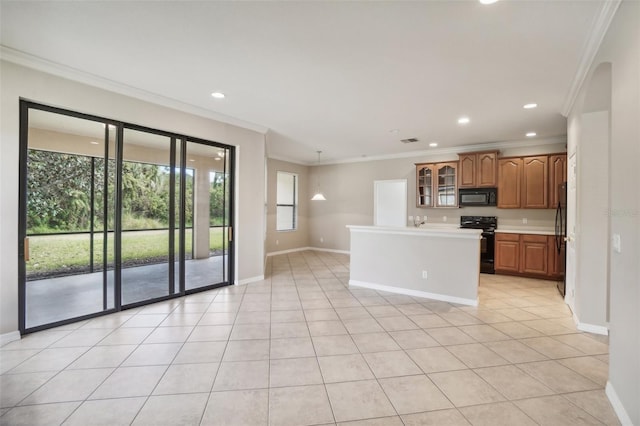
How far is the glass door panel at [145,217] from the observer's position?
3.74 meters

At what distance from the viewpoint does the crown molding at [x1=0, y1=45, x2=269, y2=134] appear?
2.76 metres

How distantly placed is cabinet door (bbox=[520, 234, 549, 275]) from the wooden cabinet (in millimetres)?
1527

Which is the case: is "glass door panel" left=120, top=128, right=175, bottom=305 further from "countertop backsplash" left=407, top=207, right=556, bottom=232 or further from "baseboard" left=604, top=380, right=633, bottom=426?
"countertop backsplash" left=407, top=207, right=556, bottom=232

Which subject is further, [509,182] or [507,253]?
[509,182]

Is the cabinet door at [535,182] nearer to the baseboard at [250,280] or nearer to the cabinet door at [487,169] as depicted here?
the cabinet door at [487,169]

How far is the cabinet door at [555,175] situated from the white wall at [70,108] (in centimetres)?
567

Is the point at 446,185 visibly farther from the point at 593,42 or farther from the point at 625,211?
the point at 625,211

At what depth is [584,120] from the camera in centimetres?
315

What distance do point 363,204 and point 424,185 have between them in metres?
1.83

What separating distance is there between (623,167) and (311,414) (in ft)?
8.36

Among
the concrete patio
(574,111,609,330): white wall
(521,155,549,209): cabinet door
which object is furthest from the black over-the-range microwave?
the concrete patio

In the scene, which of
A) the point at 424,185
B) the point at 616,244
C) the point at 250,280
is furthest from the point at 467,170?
the point at 250,280

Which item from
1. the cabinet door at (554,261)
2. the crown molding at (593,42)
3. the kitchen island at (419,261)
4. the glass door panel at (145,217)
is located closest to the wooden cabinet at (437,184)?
the cabinet door at (554,261)

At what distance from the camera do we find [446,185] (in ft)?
21.8
